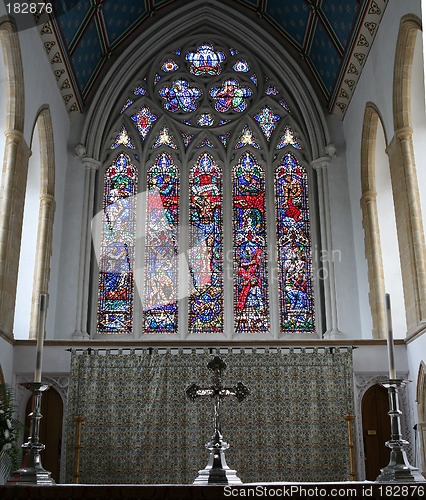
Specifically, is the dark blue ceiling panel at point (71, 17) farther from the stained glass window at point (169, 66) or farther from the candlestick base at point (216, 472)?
the candlestick base at point (216, 472)

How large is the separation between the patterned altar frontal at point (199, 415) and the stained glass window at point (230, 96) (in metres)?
6.02

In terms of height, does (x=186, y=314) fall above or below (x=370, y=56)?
below

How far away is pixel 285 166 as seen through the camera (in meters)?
13.9

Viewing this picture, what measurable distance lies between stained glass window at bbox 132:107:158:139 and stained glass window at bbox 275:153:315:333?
2.79 m

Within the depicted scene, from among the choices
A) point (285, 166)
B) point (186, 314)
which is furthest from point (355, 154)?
point (186, 314)

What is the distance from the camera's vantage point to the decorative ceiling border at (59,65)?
37.1 ft

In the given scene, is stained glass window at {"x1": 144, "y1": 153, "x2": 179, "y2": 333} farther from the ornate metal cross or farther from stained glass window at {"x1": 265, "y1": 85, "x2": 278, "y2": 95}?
the ornate metal cross

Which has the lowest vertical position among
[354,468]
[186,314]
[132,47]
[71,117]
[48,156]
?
[354,468]

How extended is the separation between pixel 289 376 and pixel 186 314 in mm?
3096

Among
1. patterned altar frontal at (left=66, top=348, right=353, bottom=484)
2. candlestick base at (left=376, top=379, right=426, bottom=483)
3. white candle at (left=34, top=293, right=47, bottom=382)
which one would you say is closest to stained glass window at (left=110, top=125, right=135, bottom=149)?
patterned altar frontal at (left=66, top=348, right=353, bottom=484)

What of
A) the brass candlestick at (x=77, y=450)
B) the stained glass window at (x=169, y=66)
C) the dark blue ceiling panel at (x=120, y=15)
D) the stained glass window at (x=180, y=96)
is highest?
the dark blue ceiling panel at (x=120, y=15)

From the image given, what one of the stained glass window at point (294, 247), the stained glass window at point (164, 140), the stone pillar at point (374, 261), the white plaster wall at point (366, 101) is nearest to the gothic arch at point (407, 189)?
the white plaster wall at point (366, 101)

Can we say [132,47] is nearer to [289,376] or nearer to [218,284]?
[218,284]

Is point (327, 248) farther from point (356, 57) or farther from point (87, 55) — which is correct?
point (87, 55)
